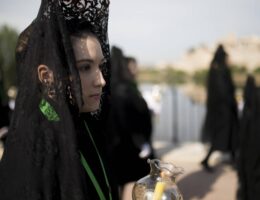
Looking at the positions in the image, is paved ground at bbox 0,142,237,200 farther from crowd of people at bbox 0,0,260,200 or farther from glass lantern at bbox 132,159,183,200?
glass lantern at bbox 132,159,183,200

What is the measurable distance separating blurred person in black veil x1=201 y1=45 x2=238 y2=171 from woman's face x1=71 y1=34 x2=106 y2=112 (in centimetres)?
585

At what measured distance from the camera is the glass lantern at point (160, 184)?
4.39 feet

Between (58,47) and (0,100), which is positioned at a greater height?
(58,47)

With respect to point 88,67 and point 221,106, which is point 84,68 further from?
point 221,106

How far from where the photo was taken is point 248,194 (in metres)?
4.42

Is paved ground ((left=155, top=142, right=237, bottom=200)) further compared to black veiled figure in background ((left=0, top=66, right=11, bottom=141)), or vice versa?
paved ground ((left=155, top=142, right=237, bottom=200))

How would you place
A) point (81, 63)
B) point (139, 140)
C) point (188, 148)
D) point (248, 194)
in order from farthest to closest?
1. point (188, 148)
2. point (139, 140)
3. point (248, 194)
4. point (81, 63)

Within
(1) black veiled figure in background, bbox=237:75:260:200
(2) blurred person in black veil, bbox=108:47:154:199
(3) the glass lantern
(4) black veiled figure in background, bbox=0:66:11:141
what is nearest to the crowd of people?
(3) the glass lantern

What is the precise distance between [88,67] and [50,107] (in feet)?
0.76

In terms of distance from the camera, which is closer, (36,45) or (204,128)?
(36,45)

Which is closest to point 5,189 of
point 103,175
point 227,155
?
point 103,175

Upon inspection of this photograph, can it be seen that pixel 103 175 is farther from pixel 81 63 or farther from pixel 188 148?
pixel 188 148

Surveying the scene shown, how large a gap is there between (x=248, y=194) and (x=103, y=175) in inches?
124

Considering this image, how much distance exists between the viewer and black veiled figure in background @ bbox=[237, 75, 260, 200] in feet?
14.3
